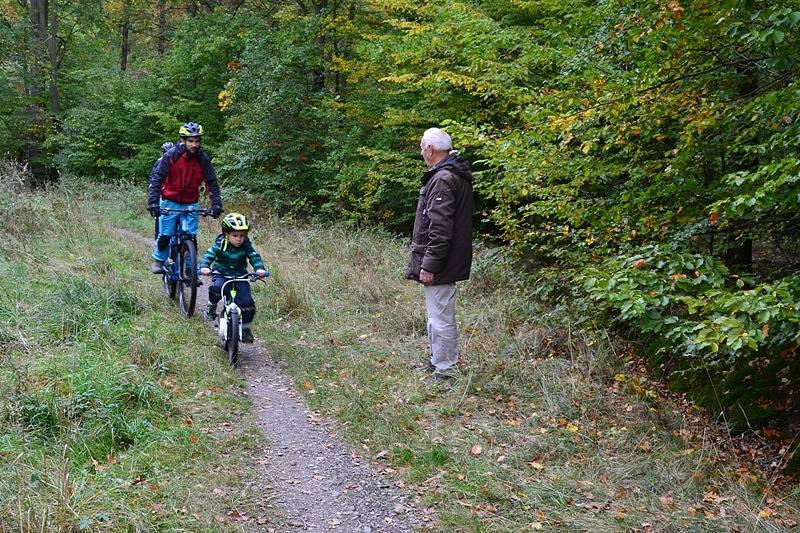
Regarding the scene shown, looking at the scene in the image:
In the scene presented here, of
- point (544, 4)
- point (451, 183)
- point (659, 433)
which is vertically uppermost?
point (544, 4)

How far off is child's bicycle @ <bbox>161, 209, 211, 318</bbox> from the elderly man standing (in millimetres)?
3079

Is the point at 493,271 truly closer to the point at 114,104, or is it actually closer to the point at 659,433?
the point at 659,433

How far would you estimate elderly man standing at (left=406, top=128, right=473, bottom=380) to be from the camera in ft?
19.5

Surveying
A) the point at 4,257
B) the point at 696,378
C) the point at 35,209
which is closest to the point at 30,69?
the point at 35,209

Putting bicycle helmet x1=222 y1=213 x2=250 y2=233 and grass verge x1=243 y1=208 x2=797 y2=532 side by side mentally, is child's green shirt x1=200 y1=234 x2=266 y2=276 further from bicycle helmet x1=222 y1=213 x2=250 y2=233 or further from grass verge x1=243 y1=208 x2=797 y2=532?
grass verge x1=243 y1=208 x2=797 y2=532

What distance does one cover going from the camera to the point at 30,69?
2348 cm

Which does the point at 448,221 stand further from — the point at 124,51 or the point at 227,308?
the point at 124,51

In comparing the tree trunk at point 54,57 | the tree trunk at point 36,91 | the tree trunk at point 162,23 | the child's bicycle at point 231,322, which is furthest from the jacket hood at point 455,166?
the tree trunk at point 162,23

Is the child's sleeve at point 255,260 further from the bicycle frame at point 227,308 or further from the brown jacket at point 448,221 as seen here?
the brown jacket at point 448,221

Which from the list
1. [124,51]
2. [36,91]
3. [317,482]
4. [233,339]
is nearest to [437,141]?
[233,339]

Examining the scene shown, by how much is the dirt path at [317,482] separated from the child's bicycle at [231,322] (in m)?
0.81

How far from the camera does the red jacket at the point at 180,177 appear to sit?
26.1ft

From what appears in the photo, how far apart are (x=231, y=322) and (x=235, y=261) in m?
0.77

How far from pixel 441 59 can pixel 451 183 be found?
6.47 meters
